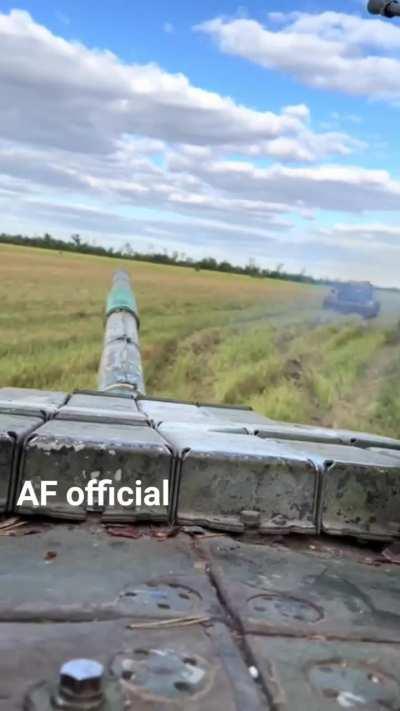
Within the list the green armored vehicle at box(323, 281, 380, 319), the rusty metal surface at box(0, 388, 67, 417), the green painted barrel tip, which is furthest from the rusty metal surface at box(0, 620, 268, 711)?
the green armored vehicle at box(323, 281, 380, 319)

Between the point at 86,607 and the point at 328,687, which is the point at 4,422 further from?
the point at 328,687

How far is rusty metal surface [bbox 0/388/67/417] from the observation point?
11.9 feet

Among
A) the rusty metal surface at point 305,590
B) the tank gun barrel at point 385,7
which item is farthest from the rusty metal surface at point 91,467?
the tank gun barrel at point 385,7

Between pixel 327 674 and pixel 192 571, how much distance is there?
0.64 m

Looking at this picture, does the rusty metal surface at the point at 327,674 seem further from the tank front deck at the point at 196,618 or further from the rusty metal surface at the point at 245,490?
the rusty metal surface at the point at 245,490

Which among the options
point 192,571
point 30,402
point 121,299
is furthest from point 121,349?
point 192,571

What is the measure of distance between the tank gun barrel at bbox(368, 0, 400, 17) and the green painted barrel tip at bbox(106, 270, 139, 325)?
21.6ft

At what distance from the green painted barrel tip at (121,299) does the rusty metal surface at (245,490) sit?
23.2 ft

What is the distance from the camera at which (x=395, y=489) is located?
2715 millimetres

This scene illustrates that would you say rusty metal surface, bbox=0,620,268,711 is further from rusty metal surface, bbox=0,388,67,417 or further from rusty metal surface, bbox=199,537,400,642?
rusty metal surface, bbox=0,388,67,417

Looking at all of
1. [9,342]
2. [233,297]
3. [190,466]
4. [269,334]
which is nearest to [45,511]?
[190,466]

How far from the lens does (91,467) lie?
2.59 meters

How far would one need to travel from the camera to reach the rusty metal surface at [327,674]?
150cm

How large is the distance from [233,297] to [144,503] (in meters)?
20.0
